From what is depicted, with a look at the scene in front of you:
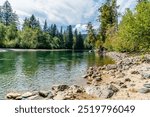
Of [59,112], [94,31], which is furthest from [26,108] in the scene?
[94,31]

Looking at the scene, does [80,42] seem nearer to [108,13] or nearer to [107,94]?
[108,13]

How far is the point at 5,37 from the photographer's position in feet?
412

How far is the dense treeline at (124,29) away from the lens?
36.4 meters

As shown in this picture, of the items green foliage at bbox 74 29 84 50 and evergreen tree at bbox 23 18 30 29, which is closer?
evergreen tree at bbox 23 18 30 29

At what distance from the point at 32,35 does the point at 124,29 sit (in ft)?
318

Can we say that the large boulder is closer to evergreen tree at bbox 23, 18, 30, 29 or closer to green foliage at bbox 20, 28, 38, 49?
green foliage at bbox 20, 28, 38, 49

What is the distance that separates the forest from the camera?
36812mm

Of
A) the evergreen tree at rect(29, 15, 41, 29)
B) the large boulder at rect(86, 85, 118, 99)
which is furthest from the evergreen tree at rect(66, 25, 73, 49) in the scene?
the large boulder at rect(86, 85, 118, 99)

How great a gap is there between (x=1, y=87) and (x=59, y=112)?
19.6 meters

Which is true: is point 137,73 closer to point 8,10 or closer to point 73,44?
point 8,10

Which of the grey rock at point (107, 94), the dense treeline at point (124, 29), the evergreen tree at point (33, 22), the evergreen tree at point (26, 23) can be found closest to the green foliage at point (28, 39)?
the evergreen tree at point (26, 23)

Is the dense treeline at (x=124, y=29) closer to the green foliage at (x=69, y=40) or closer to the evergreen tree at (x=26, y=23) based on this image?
the evergreen tree at (x=26, y=23)

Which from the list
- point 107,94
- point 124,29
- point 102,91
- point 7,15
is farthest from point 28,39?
point 107,94

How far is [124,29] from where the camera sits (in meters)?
47.3
